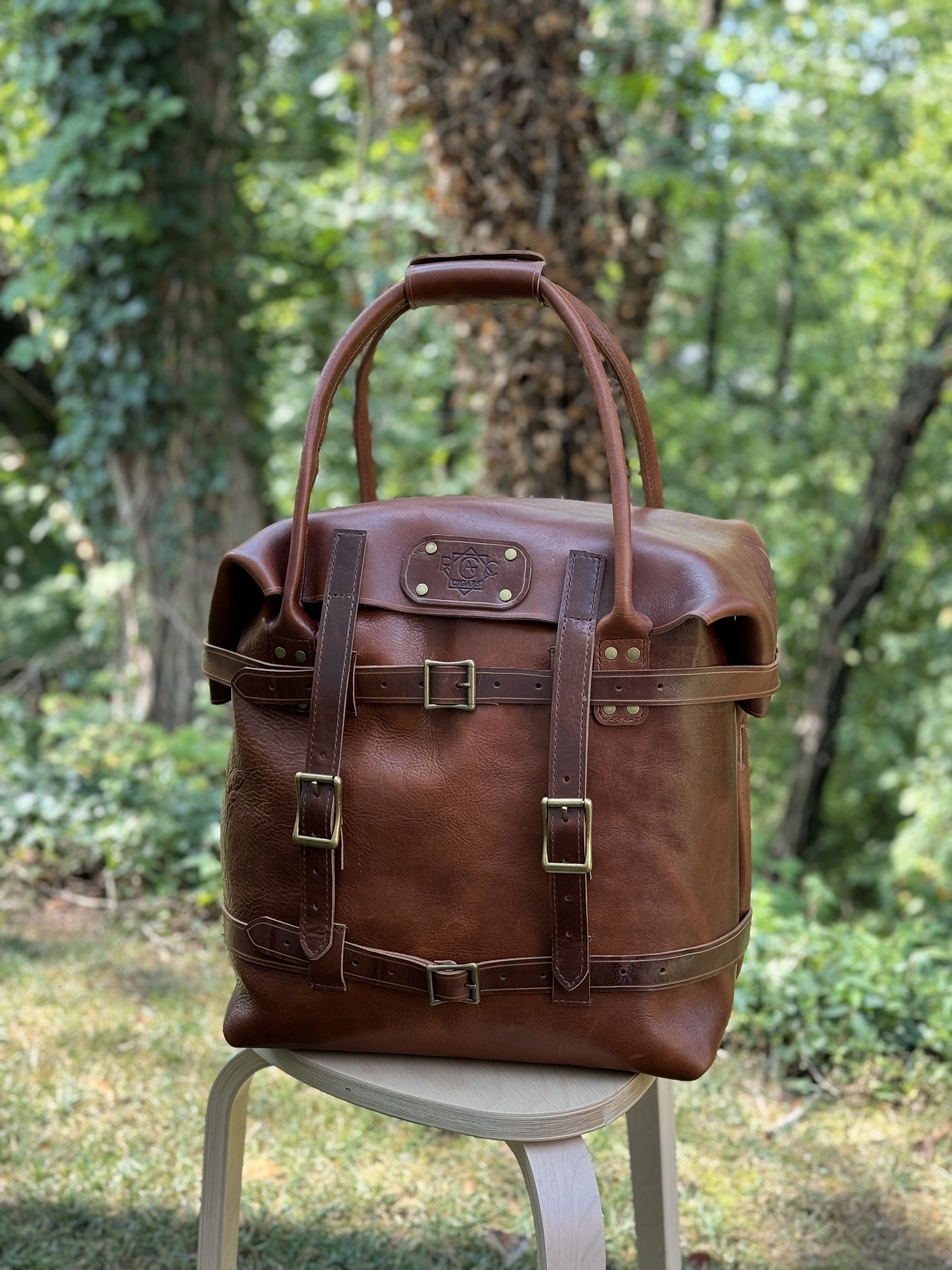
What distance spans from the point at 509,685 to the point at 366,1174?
1390 millimetres

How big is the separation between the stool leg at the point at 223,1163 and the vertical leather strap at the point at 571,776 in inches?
17.1

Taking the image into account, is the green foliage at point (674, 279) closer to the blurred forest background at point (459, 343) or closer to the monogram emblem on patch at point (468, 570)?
the blurred forest background at point (459, 343)

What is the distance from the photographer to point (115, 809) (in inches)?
150

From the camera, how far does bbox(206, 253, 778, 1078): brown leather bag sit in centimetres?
115

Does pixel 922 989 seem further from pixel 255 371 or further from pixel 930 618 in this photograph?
pixel 930 618

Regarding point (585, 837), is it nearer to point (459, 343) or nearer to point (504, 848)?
point (504, 848)

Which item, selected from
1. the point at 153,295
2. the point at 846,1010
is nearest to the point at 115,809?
the point at 153,295

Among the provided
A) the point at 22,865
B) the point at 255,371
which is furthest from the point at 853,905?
the point at 22,865

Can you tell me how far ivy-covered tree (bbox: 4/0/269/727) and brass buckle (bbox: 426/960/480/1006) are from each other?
388cm

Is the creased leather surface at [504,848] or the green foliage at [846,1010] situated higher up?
the creased leather surface at [504,848]

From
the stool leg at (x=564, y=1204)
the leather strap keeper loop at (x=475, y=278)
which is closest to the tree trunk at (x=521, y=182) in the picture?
the leather strap keeper loop at (x=475, y=278)

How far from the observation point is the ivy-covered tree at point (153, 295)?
452 cm

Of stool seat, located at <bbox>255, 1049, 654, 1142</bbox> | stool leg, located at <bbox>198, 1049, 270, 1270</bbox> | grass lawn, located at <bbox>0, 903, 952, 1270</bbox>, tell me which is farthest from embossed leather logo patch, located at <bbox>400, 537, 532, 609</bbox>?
grass lawn, located at <bbox>0, 903, 952, 1270</bbox>

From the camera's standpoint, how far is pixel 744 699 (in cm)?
122
